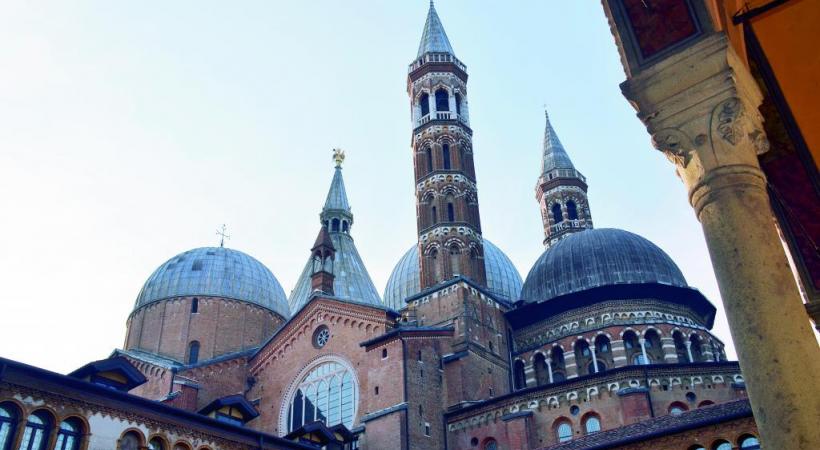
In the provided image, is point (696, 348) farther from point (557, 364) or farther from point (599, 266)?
point (557, 364)

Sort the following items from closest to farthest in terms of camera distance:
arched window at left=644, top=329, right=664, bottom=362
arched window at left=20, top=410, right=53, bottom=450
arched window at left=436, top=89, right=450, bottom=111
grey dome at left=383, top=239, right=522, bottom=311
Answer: arched window at left=20, top=410, right=53, bottom=450 → arched window at left=644, top=329, right=664, bottom=362 → arched window at left=436, top=89, right=450, bottom=111 → grey dome at left=383, top=239, right=522, bottom=311

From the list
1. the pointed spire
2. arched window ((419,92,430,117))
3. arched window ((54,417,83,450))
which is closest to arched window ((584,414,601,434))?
arched window ((54,417,83,450))

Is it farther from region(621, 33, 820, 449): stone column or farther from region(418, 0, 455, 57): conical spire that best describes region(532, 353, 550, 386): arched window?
region(621, 33, 820, 449): stone column

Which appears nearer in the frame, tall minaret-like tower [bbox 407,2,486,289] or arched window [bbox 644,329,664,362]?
arched window [bbox 644,329,664,362]

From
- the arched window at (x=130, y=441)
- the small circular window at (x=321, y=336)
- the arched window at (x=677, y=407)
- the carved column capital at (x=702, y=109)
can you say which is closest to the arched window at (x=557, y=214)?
the small circular window at (x=321, y=336)

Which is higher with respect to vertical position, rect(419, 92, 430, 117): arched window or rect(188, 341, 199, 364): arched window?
rect(419, 92, 430, 117): arched window

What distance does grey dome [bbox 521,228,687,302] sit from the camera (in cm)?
3559

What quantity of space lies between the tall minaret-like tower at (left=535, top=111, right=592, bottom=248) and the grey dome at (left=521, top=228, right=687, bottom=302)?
904 centimetres

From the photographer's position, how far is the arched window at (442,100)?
39.9 m

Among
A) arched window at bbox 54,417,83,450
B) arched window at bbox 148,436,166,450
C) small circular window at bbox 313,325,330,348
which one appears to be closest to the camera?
arched window at bbox 54,417,83,450

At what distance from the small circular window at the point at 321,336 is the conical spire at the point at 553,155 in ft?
78.0

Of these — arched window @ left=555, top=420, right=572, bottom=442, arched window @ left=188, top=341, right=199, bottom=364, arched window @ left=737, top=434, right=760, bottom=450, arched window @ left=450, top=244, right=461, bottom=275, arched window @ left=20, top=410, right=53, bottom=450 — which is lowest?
arched window @ left=737, top=434, right=760, bottom=450

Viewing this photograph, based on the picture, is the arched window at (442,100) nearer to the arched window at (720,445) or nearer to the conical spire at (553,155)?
the conical spire at (553,155)

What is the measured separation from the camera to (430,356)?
101 ft
